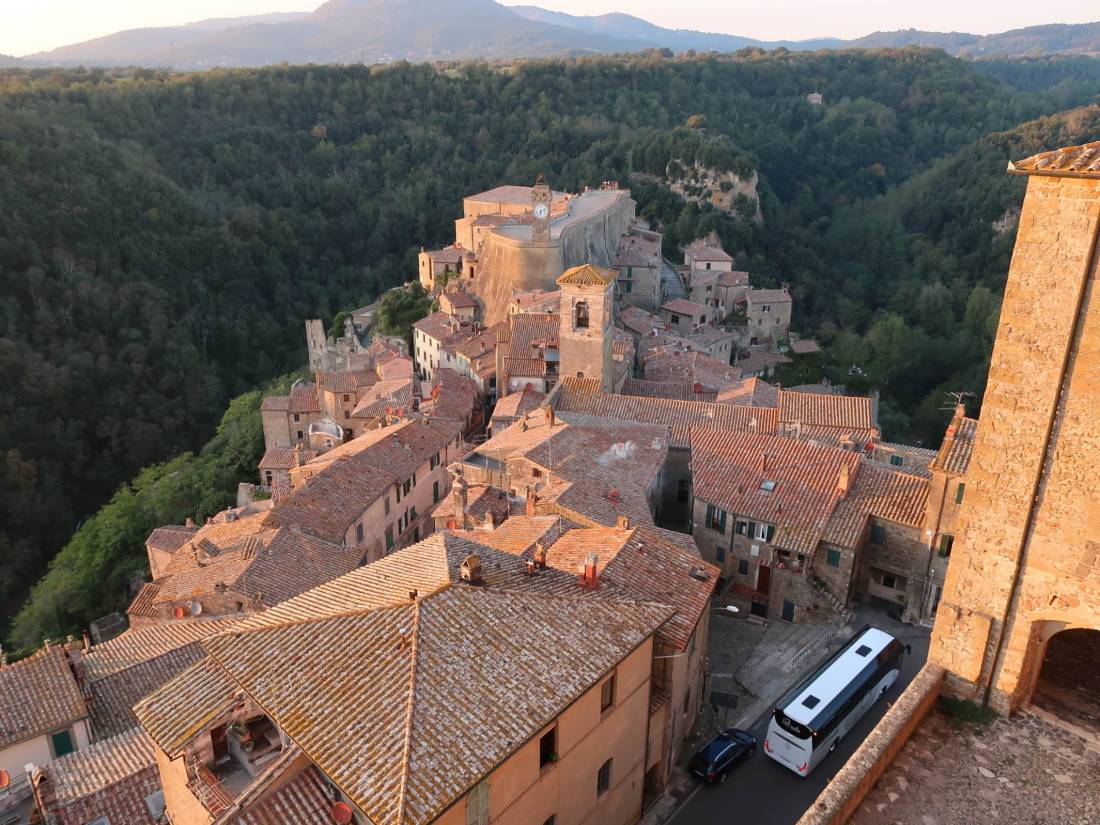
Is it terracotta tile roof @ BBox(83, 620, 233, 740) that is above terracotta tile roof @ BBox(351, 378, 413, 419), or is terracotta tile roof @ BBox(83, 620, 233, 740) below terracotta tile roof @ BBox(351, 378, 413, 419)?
above

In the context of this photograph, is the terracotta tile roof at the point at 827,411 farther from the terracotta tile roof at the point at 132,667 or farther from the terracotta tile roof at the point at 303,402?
the terracotta tile roof at the point at 303,402

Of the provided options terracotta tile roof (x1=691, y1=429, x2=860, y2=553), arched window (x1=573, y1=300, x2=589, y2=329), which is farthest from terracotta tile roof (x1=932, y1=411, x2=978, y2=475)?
arched window (x1=573, y1=300, x2=589, y2=329)

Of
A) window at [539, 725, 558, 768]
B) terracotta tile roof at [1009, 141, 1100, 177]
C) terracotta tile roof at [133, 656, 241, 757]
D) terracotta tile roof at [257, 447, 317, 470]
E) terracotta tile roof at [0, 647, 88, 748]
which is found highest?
terracotta tile roof at [1009, 141, 1100, 177]

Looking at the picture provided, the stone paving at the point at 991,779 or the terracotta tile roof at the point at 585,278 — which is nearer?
the stone paving at the point at 991,779

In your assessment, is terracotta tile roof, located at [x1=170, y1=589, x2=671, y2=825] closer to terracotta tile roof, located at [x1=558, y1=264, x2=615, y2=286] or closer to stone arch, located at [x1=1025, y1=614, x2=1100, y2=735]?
stone arch, located at [x1=1025, y1=614, x2=1100, y2=735]

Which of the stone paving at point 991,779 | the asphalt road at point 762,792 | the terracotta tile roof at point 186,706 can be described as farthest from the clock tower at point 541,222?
the stone paving at point 991,779

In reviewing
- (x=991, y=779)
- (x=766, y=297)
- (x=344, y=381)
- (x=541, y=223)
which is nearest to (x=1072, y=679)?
(x=991, y=779)

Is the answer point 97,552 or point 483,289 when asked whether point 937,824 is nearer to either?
point 97,552
